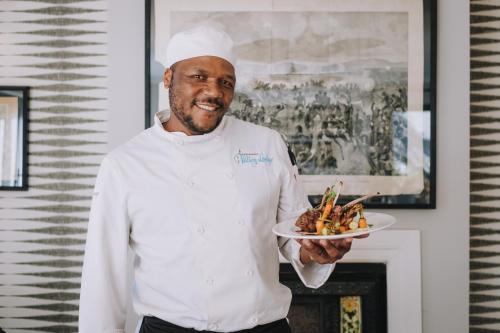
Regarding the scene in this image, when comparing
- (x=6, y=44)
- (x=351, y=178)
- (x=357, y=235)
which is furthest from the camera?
(x=6, y=44)

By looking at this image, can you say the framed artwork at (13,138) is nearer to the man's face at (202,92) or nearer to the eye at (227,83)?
the man's face at (202,92)

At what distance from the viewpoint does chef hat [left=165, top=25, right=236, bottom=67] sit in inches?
55.1

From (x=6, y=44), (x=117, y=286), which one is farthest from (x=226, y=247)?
(x=6, y=44)

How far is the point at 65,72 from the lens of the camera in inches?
107

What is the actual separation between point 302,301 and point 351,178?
718 millimetres

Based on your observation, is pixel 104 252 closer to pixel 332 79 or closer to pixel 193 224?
pixel 193 224

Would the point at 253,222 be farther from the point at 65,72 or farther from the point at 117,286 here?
the point at 65,72

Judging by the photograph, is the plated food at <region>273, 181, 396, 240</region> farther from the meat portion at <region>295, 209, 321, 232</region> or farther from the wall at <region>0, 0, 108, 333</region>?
the wall at <region>0, 0, 108, 333</region>

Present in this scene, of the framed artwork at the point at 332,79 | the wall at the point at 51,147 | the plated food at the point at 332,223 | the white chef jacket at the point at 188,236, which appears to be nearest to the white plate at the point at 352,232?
the plated food at the point at 332,223

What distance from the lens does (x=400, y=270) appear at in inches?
99.5

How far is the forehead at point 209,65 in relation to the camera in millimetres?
1378

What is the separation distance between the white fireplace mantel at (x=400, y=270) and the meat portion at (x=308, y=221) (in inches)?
52.7

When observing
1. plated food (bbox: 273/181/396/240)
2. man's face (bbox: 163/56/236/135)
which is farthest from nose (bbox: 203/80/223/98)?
plated food (bbox: 273/181/396/240)

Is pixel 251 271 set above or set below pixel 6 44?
below
